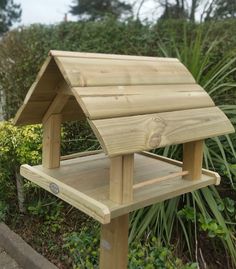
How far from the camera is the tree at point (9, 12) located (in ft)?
86.6

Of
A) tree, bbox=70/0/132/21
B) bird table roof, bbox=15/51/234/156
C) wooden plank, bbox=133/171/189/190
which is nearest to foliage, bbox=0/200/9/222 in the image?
bird table roof, bbox=15/51/234/156

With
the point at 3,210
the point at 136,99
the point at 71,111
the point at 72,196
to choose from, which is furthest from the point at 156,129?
the point at 3,210

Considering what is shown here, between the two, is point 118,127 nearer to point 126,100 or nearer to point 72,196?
point 126,100

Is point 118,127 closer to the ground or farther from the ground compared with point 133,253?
farther from the ground

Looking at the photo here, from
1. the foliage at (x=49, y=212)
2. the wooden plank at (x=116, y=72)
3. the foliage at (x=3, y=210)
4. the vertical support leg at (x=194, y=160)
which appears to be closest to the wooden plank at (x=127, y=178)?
the wooden plank at (x=116, y=72)

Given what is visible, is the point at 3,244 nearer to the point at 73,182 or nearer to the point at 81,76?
the point at 73,182

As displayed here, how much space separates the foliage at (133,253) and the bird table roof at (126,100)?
0.96m

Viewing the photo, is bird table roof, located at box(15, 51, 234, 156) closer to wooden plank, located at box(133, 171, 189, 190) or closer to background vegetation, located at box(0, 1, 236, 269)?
wooden plank, located at box(133, 171, 189, 190)

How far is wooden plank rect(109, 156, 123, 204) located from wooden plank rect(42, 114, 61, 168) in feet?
1.21

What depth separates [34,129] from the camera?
8.46 ft

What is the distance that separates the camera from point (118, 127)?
98cm

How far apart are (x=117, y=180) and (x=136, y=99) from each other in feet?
0.88

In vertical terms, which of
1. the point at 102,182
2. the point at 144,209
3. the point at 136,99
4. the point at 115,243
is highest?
the point at 136,99

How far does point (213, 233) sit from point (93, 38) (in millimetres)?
3205
